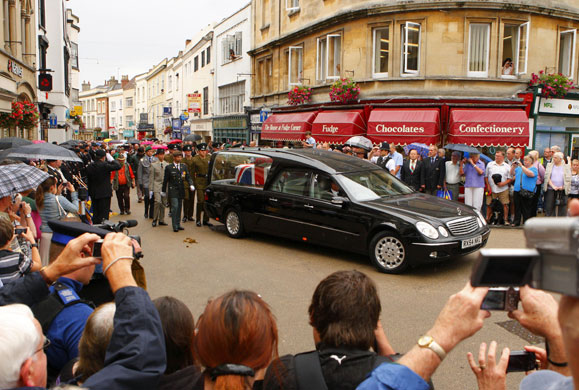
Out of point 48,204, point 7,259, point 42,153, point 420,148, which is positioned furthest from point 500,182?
point 7,259

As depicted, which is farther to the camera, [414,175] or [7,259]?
[414,175]

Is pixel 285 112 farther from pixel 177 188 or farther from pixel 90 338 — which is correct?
pixel 90 338

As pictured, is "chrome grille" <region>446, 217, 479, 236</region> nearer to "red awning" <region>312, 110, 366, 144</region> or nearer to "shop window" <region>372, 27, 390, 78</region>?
"red awning" <region>312, 110, 366, 144</region>

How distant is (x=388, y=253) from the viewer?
781cm

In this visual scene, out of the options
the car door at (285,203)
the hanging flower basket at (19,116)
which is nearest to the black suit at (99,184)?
the car door at (285,203)

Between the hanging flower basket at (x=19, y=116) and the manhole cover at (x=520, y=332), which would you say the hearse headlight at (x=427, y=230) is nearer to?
the manhole cover at (x=520, y=332)

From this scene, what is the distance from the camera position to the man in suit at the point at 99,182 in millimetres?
11484

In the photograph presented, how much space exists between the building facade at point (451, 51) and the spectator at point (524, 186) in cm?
552

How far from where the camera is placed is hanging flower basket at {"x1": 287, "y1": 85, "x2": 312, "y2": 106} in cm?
2264

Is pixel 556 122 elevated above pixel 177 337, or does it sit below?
above

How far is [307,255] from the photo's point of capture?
908 cm

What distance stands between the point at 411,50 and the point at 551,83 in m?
5.02

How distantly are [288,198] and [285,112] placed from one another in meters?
16.3

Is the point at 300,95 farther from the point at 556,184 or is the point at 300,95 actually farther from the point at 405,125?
the point at 556,184
